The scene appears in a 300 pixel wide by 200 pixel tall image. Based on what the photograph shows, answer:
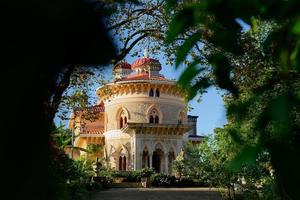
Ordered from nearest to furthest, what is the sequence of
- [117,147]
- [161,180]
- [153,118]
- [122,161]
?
[161,180], [122,161], [153,118], [117,147]

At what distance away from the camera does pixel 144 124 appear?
122ft

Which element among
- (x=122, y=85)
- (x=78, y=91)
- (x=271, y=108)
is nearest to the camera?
(x=271, y=108)

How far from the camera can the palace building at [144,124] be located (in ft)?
122

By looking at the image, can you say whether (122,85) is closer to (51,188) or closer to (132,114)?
(132,114)

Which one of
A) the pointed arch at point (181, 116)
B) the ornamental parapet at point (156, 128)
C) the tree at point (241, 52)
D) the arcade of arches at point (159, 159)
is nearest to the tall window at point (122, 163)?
the arcade of arches at point (159, 159)

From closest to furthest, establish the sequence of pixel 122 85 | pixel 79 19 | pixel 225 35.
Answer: pixel 225 35 < pixel 79 19 < pixel 122 85

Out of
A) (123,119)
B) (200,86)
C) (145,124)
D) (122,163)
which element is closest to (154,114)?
(145,124)

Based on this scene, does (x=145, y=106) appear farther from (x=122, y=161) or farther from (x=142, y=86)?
(x=122, y=161)

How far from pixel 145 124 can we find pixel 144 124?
0.27ft

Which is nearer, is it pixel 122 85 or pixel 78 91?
pixel 78 91

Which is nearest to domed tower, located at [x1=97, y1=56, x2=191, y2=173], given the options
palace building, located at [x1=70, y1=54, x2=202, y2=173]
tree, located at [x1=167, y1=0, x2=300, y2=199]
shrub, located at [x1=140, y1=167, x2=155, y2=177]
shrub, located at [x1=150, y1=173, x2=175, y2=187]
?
palace building, located at [x1=70, y1=54, x2=202, y2=173]

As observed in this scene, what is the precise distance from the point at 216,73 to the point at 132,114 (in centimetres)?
3761

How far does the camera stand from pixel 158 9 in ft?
38.4

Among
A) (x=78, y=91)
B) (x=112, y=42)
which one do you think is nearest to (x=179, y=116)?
(x=78, y=91)
